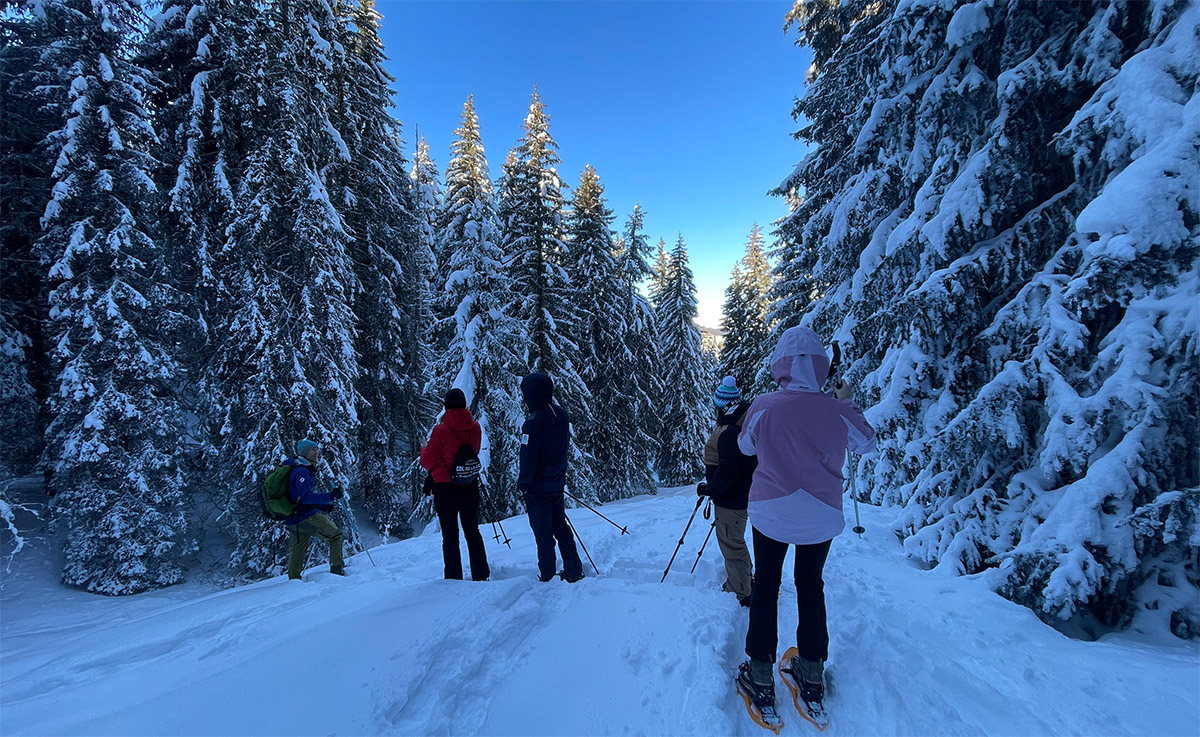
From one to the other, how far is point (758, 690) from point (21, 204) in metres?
18.1

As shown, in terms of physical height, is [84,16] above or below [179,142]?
above

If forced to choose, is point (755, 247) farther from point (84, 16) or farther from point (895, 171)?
point (84, 16)

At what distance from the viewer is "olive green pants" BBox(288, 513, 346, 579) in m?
6.17

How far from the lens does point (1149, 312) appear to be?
3125 mm

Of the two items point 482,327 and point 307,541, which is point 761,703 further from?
point 482,327

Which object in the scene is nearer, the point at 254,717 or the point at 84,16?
the point at 254,717

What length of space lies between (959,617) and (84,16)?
18.9 m

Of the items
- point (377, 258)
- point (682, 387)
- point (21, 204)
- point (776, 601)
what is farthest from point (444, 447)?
point (682, 387)

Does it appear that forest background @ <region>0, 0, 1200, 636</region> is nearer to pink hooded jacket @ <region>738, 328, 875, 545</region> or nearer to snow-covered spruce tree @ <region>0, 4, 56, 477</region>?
snow-covered spruce tree @ <region>0, 4, 56, 477</region>

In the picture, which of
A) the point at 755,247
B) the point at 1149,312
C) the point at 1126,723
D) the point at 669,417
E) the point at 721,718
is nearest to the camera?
the point at 1126,723

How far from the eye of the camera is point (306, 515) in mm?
6129

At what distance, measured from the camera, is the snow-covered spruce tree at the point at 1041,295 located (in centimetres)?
305

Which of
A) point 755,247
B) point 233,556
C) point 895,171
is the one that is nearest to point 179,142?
point 233,556

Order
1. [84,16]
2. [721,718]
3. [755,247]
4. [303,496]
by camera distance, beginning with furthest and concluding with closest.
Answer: [755,247], [84,16], [303,496], [721,718]
